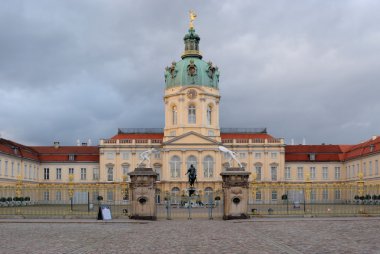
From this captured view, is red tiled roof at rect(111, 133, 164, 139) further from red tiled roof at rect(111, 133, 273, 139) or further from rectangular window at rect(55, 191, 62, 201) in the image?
rectangular window at rect(55, 191, 62, 201)

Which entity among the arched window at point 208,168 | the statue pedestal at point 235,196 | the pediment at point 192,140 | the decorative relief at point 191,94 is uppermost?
the decorative relief at point 191,94

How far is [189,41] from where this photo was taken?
84562 mm

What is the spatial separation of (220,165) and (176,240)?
62.2 metres

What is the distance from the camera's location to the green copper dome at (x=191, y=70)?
8169 cm

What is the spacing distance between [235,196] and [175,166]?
167ft

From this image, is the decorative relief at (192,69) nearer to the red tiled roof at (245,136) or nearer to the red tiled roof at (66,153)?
the red tiled roof at (245,136)

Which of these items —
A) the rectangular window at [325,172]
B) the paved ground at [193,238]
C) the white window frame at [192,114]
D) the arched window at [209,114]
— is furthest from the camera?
the rectangular window at [325,172]

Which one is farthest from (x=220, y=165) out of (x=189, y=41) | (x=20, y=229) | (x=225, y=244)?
(x=225, y=244)

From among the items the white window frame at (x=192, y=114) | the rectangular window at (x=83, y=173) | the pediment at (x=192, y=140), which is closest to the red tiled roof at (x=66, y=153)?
the rectangular window at (x=83, y=173)

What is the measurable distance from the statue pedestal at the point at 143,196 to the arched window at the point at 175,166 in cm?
5018

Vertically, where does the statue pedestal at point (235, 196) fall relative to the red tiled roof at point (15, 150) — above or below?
below

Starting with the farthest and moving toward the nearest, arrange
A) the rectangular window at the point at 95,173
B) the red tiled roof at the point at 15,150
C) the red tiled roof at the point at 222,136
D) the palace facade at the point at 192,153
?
the red tiled roof at the point at 222,136 < the rectangular window at the point at 95,173 < the palace facade at the point at 192,153 < the red tiled roof at the point at 15,150

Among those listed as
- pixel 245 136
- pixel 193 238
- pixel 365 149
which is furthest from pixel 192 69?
pixel 193 238

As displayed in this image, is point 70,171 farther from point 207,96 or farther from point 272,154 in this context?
point 272,154
